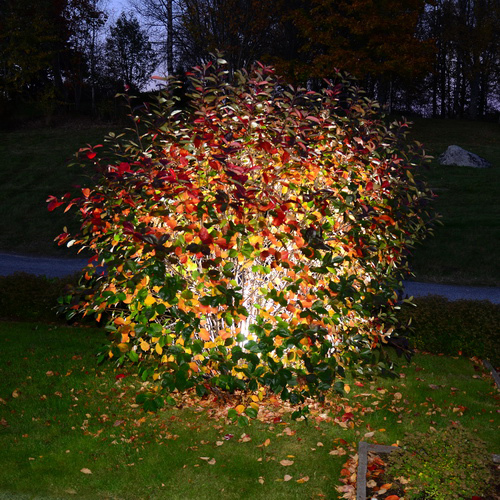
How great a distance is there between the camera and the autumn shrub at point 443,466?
395 cm

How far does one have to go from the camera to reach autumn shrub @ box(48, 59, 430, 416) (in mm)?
4598

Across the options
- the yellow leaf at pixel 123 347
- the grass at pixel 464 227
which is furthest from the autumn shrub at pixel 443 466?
the grass at pixel 464 227

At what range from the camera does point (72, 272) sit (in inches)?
489

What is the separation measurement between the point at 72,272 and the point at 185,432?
8.07m

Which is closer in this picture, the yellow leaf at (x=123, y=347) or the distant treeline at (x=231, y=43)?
the yellow leaf at (x=123, y=347)

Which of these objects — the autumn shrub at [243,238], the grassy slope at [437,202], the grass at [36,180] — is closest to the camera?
the autumn shrub at [243,238]

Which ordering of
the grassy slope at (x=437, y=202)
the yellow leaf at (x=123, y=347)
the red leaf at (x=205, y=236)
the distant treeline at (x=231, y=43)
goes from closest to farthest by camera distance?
the red leaf at (x=205, y=236) → the yellow leaf at (x=123, y=347) → the grassy slope at (x=437, y=202) → the distant treeline at (x=231, y=43)

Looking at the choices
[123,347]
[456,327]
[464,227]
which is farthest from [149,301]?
[464,227]

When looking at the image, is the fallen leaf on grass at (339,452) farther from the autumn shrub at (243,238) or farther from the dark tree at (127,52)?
the dark tree at (127,52)

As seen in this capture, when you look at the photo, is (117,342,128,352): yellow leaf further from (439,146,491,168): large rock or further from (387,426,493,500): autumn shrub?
(439,146,491,168): large rock

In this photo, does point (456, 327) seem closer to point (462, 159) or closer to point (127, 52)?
point (462, 159)

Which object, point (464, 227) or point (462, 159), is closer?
point (464, 227)

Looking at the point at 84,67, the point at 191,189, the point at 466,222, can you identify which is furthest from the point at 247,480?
the point at 84,67

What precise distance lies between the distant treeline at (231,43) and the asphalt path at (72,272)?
12.3 m
